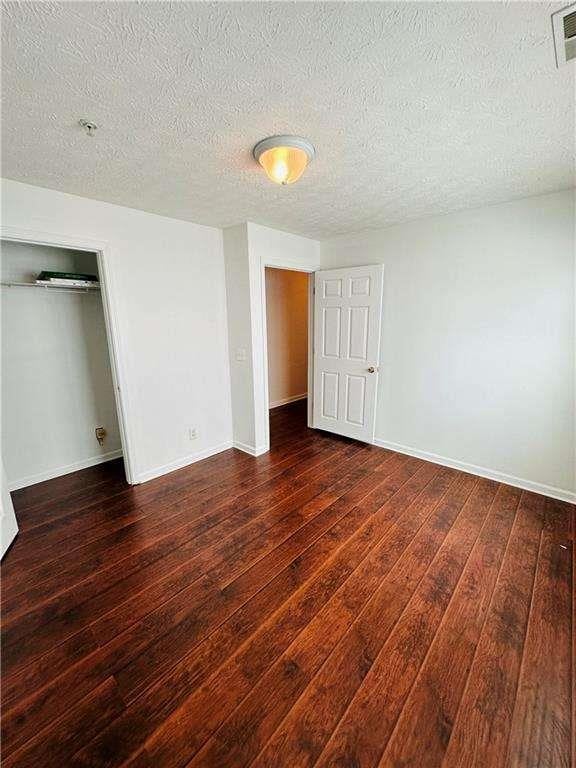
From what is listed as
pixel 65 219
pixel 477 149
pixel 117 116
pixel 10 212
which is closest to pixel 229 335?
pixel 65 219

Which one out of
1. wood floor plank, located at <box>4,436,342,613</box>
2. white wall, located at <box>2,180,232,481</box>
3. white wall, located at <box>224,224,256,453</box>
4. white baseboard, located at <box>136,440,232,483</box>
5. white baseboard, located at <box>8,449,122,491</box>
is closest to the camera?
wood floor plank, located at <box>4,436,342,613</box>

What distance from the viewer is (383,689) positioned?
4.31 feet

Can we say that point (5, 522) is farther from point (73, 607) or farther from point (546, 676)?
point (546, 676)

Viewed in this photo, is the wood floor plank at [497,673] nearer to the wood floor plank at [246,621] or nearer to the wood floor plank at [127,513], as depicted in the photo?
the wood floor plank at [246,621]

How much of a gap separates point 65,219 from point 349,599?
3.17m

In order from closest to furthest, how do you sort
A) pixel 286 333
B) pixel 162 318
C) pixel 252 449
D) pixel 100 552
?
pixel 100 552
pixel 162 318
pixel 252 449
pixel 286 333

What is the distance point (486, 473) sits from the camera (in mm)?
2943

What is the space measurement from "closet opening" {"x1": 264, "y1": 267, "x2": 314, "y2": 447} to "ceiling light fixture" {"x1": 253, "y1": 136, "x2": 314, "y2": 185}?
10.2ft

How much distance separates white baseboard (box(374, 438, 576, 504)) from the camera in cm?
259

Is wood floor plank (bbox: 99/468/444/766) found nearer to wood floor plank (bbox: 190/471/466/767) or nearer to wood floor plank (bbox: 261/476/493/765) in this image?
wood floor plank (bbox: 190/471/466/767)

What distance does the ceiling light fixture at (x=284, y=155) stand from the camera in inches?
62.1

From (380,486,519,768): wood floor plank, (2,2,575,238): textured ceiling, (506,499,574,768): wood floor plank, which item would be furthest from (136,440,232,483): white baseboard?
(506,499,574,768): wood floor plank

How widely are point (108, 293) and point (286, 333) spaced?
311cm

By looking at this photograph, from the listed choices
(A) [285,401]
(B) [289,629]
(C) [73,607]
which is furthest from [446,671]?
(A) [285,401]
